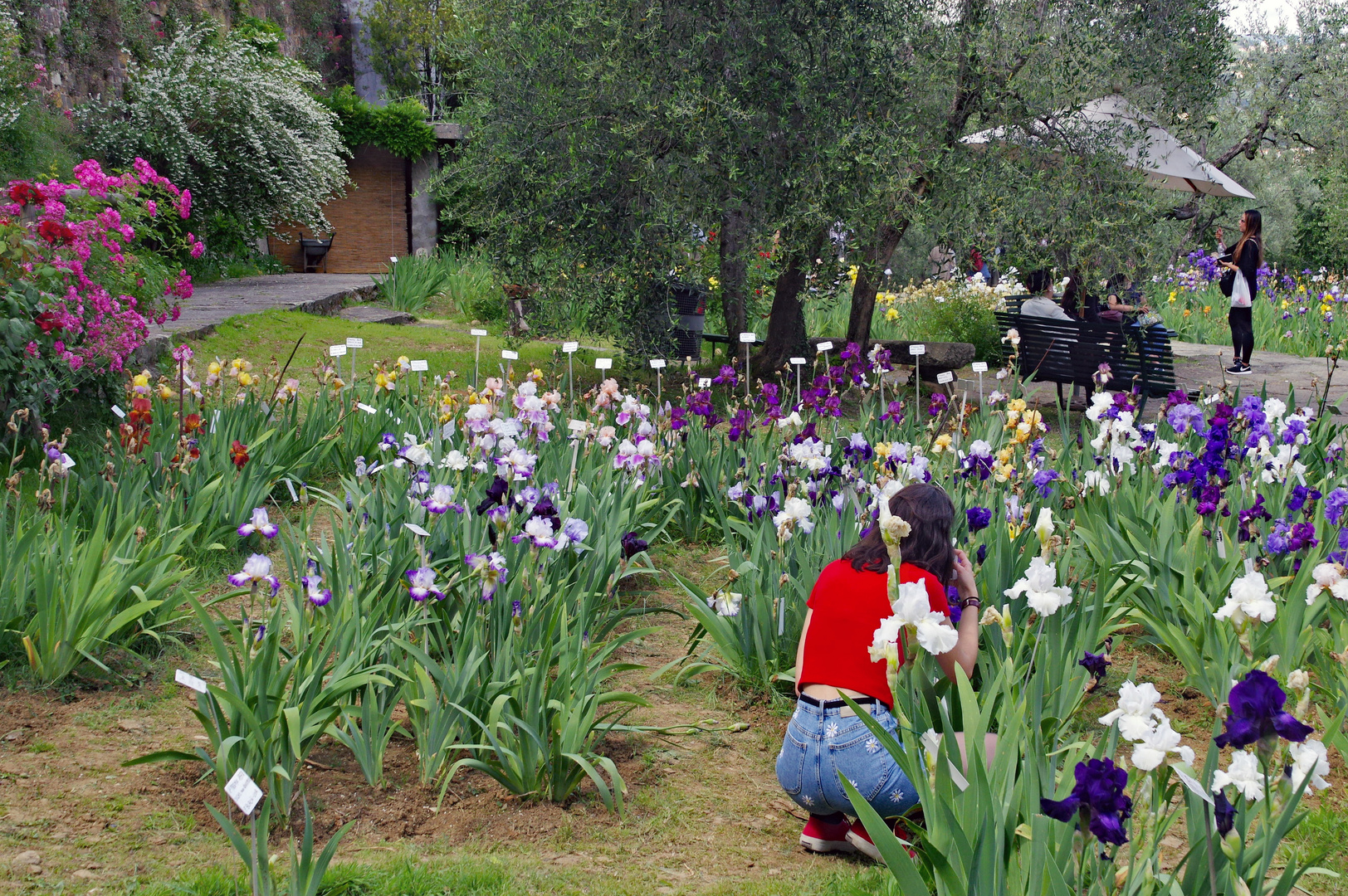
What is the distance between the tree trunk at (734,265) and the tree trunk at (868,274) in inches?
32.2

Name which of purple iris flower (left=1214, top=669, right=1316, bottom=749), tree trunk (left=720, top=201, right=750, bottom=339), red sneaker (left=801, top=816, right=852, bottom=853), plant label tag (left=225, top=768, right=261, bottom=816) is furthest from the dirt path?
tree trunk (left=720, top=201, right=750, bottom=339)

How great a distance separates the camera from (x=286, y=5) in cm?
1864

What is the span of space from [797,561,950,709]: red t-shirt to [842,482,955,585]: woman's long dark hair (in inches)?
1.4

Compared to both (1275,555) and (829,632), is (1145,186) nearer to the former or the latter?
(1275,555)

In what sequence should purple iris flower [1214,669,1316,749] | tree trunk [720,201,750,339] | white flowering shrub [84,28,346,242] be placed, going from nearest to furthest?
1. purple iris flower [1214,669,1316,749]
2. tree trunk [720,201,750,339]
3. white flowering shrub [84,28,346,242]

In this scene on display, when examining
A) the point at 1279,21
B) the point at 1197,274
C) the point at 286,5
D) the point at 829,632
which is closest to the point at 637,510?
the point at 829,632

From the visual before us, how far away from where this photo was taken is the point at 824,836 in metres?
2.47

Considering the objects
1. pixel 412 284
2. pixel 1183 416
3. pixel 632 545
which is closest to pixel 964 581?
pixel 632 545

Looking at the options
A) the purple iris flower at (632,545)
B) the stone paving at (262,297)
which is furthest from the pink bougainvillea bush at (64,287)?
the purple iris flower at (632,545)

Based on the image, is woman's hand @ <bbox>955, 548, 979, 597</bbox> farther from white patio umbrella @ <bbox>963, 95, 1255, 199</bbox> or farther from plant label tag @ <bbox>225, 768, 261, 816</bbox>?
white patio umbrella @ <bbox>963, 95, 1255, 199</bbox>

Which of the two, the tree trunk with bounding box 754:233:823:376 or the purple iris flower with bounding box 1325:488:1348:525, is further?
the tree trunk with bounding box 754:233:823:376

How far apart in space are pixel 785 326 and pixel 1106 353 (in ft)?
7.80

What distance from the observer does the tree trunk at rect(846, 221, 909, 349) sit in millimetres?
7291

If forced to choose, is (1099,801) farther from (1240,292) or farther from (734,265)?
(1240,292)
